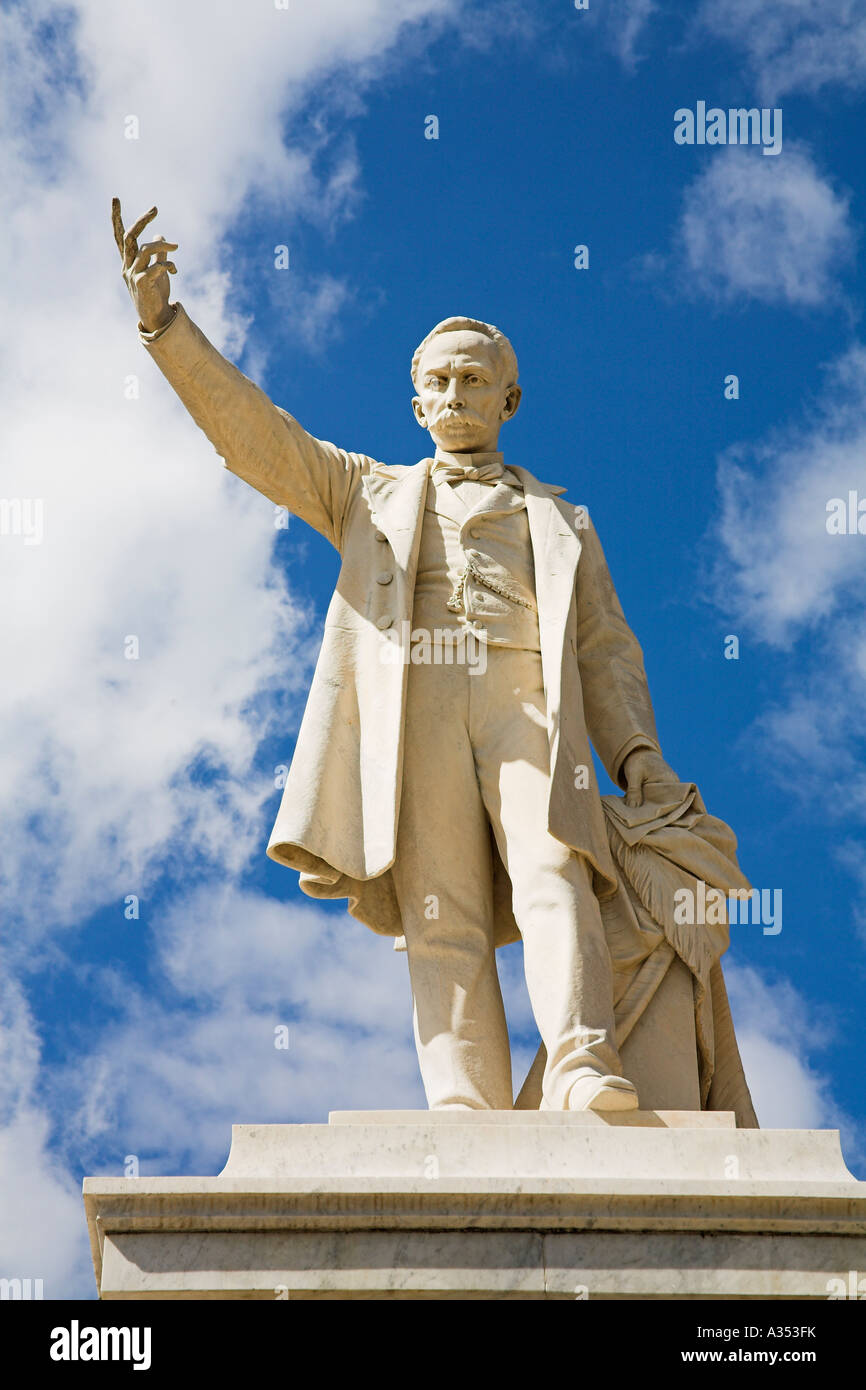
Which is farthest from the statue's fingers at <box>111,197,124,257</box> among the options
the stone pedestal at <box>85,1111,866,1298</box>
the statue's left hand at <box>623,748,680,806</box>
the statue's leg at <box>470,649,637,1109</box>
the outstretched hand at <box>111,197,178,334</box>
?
the stone pedestal at <box>85,1111,866,1298</box>

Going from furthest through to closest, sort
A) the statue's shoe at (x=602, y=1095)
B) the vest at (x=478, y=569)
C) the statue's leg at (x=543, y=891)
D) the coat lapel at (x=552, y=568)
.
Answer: the vest at (x=478, y=569), the coat lapel at (x=552, y=568), the statue's leg at (x=543, y=891), the statue's shoe at (x=602, y=1095)

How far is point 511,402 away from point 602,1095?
3598mm

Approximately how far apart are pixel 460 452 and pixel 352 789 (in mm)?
1840

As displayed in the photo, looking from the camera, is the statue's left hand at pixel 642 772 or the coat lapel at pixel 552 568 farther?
the statue's left hand at pixel 642 772

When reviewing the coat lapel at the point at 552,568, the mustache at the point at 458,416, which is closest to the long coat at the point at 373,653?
the coat lapel at the point at 552,568

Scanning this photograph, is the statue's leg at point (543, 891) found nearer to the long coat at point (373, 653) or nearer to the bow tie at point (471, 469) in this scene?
the long coat at point (373, 653)

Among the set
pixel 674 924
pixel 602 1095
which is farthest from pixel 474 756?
pixel 602 1095

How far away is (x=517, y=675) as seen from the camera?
29.1 feet

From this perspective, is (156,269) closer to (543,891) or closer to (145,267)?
(145,267)

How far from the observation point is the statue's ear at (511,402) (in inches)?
386

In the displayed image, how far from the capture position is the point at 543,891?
835 cm

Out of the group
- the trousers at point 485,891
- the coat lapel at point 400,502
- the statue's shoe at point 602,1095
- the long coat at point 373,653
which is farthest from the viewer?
the coat lapel at point 400,502

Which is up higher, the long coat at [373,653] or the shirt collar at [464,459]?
the shirt collar at [464,459]
